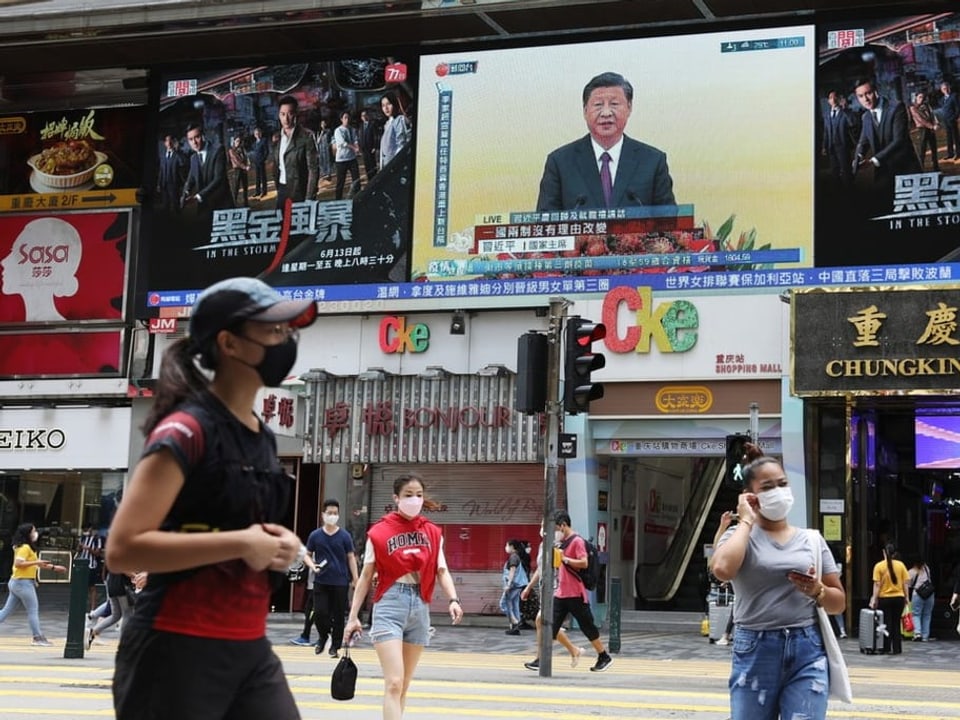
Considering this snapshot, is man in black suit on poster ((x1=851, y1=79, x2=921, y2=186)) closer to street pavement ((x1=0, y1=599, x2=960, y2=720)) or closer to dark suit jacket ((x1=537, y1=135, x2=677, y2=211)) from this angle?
dark suit jacket ((x1=537, y1=135, x2=677, y2=211))

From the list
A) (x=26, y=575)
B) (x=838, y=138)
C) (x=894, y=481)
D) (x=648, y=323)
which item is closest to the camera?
(x=26, y=575)

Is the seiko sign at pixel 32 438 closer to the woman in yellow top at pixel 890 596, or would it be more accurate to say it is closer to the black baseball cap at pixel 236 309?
the woman in yellow top at pixel 890 596

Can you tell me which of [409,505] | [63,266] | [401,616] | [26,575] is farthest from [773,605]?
[63,266]

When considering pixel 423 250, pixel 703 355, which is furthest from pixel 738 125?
pixel 423 250

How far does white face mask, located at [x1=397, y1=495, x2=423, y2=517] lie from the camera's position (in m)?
9.39

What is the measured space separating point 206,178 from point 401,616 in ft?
68.4

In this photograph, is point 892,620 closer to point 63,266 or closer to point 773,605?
point 773,605

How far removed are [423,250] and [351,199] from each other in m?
1.88

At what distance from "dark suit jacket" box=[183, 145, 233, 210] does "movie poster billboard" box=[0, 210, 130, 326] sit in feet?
6.24

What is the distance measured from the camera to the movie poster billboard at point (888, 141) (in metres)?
23.8

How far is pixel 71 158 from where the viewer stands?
3036 cm

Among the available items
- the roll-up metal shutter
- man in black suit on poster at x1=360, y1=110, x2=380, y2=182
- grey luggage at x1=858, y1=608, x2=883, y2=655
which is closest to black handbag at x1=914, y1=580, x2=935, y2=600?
grey luggage at x1=858, y1=608, x2=883, y2=655

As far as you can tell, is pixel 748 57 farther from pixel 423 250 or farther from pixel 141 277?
pixel 141 277

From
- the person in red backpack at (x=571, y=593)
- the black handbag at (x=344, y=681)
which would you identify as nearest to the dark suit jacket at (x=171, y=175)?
the person in red backpack at (x=571, y=593)
